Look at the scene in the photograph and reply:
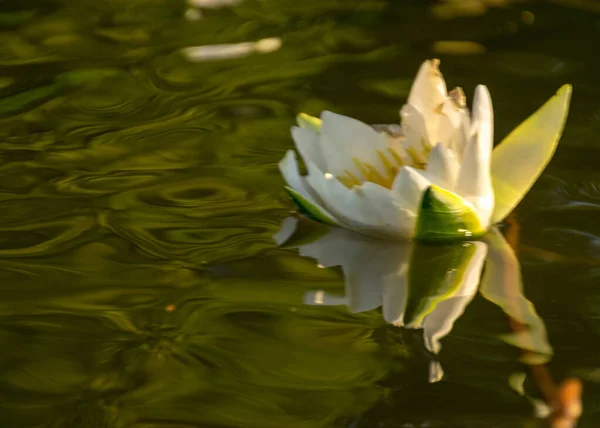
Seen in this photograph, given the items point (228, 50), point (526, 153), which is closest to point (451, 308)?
point (526, 153)

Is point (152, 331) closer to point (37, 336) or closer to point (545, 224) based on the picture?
point (37, 336)

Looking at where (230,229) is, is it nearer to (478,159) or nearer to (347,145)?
(347,145)

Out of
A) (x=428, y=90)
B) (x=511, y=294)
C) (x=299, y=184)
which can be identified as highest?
(x=428, y=90)

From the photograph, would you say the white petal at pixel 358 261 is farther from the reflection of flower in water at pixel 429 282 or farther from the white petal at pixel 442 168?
the white petal at pixel 442 168

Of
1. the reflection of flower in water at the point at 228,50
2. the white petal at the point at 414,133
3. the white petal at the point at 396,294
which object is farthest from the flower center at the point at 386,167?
the reflection of flower in water at the point at 228,50

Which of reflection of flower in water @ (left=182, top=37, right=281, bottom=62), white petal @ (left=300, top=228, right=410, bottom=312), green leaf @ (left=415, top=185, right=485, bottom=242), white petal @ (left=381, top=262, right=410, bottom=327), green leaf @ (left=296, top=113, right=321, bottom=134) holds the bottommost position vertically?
white petal @ (left=381, top=262, right=410, bottom=327)

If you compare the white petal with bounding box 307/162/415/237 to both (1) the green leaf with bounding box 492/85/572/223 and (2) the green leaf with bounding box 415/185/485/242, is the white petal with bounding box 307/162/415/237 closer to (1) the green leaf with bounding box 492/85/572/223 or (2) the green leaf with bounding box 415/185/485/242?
(2) the green leaf with bounding box 415/185/485/242

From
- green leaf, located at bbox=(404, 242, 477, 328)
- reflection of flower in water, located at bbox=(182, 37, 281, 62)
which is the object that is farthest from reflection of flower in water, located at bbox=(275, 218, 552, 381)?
reflection of flower in water, located at bbox=(182, 37, 281, 62)

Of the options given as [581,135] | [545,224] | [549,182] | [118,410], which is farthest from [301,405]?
[581,135]
